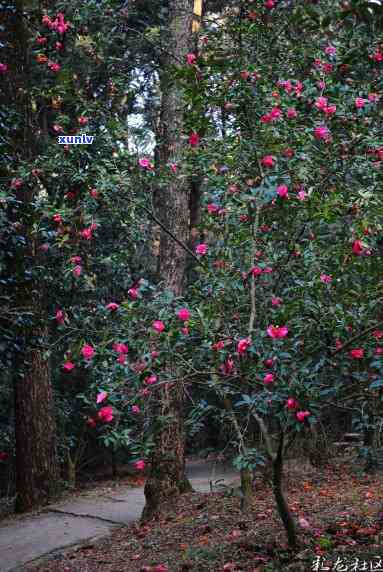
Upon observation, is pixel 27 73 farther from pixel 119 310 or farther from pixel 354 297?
pixel 354 297

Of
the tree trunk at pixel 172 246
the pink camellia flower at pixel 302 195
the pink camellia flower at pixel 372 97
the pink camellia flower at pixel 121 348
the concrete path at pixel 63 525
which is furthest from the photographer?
the tree trunk at pixel 172 246

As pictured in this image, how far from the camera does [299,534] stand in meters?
4.60

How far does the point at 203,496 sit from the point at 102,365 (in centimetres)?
373

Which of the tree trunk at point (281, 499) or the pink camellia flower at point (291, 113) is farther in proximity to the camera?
the pink camellia flower at point (291, 113)

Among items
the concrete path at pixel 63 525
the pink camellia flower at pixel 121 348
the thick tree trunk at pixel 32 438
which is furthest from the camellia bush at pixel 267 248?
the thick tree trunk at pixel 32 438

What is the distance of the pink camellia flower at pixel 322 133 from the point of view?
4.05 meters

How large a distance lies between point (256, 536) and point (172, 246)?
3588 mm

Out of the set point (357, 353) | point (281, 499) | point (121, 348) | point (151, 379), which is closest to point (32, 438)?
point (281, 499)

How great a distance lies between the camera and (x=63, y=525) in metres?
7.16

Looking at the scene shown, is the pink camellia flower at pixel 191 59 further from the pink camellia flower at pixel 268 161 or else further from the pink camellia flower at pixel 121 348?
the pink camellia flower at pixel 121 348

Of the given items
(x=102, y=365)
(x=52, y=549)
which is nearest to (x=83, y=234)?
(x=102, y=365)

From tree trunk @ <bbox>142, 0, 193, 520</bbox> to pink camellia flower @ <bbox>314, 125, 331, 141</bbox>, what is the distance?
117 inches

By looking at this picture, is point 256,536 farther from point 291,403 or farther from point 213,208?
point 213,208

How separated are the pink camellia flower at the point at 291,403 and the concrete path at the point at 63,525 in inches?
93.4
